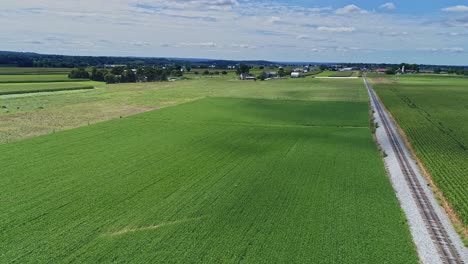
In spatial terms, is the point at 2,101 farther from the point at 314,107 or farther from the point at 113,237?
the point at 113,237

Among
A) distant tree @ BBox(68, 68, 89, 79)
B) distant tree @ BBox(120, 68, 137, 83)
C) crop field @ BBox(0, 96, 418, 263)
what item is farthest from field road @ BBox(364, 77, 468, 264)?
distant tree @ BBox(120, 68, 137, 83)

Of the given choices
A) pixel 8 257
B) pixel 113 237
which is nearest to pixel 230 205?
pixel 113 237

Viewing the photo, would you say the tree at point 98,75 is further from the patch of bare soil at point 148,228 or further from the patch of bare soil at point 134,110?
the patch of bare soil at point 148,228

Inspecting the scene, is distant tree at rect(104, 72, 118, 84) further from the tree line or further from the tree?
the tree

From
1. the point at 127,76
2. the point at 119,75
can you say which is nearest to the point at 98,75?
the point at 119,75

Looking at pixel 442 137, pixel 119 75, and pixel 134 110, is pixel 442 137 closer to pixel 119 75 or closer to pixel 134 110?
pixel 134 110

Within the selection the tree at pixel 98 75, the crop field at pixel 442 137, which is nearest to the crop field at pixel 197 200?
the crop field at pixel 442 137
